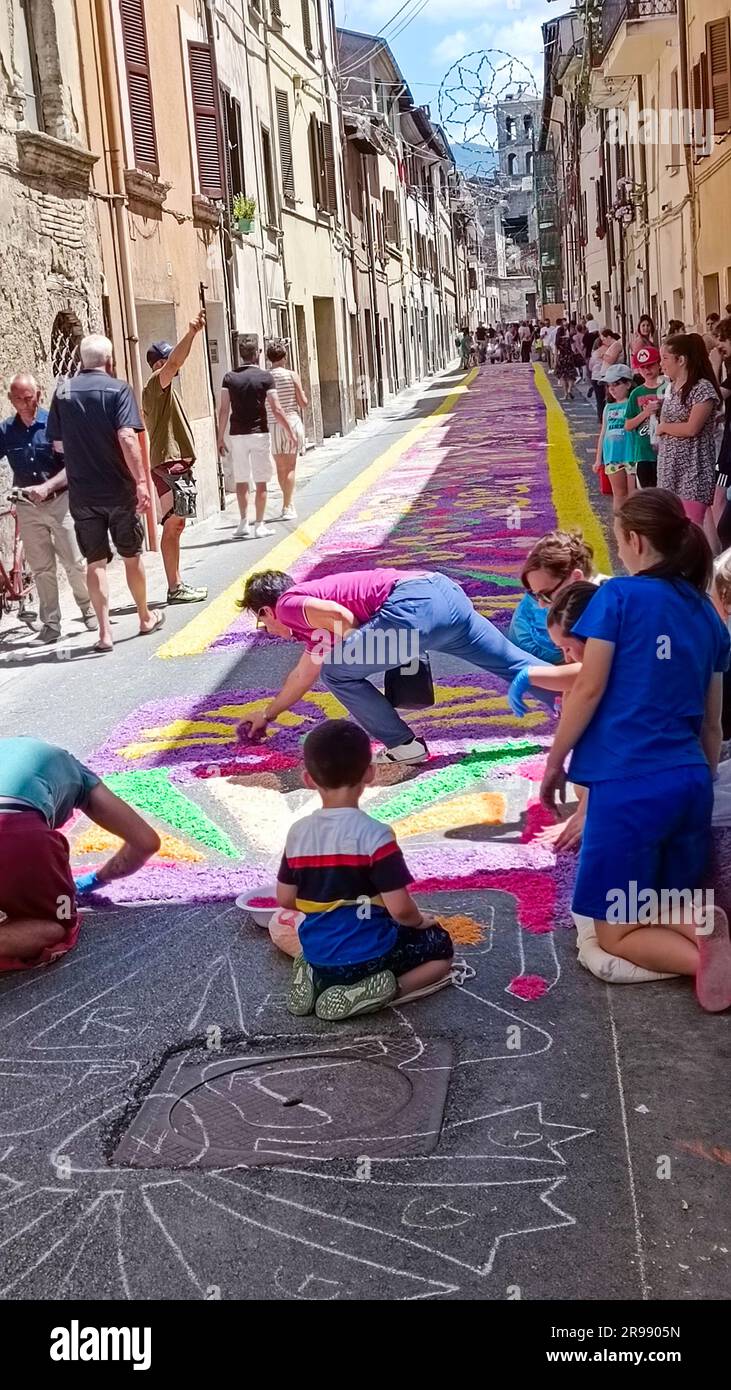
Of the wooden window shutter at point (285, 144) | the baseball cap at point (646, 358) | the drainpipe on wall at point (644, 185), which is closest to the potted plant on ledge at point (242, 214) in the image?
the wooden window shutter at point (285, 144)

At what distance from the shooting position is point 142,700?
7766 mm

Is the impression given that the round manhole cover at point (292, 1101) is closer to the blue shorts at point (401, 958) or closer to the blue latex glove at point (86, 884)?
the blue shorts at point (401, 958)

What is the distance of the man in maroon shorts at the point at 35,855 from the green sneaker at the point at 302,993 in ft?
2.71

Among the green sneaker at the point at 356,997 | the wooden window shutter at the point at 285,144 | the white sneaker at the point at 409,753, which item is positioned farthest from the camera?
the wooden window shutter at the point at 285,144

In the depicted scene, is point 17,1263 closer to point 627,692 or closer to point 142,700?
point 627,692

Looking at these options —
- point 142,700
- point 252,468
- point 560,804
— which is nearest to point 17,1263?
point 560,804

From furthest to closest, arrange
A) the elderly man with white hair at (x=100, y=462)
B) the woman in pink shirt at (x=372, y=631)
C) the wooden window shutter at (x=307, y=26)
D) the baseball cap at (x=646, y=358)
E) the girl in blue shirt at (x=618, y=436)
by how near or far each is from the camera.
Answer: the wooden window shutter at (x=307, y=26)
the baseball cap at (x=646, y=358)
the girl in blue shirt at (x=618, y=436)
the elderly man with white hair at (x=100, y=462)
the woman in pink shirt at (x=372, y=631)

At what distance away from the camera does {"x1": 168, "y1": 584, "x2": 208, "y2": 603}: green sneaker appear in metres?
10.6

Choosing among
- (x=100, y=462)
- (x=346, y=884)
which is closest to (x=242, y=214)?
(x=100, y=462)

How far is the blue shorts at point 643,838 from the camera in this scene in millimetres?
4020

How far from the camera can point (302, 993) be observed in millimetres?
4023

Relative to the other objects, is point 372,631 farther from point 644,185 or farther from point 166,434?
point 644,185
